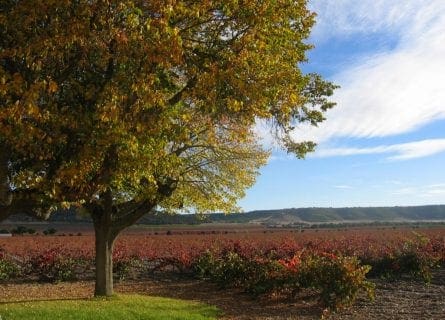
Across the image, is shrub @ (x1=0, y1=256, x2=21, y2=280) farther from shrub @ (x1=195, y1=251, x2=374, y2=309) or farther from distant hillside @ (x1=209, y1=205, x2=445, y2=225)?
distant hillside @ (x1=209, y1=205, x2=445, y2=225)

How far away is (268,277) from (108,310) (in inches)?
221

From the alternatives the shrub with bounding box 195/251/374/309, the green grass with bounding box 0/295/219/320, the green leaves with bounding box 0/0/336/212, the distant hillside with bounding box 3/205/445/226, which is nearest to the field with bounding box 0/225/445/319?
the shrub with bounding box 195/251/374/309

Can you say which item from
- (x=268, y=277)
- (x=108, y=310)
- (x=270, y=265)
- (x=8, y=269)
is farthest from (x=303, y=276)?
(x=8, y=269)

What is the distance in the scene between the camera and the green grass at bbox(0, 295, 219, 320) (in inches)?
522

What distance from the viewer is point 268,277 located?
17688 mm

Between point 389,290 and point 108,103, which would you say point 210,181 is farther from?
point 108,103

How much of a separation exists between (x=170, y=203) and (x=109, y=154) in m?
8.32

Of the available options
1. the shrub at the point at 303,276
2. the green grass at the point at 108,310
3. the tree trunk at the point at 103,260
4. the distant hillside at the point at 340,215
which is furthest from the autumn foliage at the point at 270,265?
the distant hillside at the point at 340,215

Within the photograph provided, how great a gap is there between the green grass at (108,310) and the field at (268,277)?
4.26 feet

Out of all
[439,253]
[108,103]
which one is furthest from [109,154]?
[439,253]

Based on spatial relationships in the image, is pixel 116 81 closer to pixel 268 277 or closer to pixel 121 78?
pixel 121 78

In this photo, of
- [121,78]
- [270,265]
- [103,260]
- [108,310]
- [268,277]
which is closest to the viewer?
[121,78]

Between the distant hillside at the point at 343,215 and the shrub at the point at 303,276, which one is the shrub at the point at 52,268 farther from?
the distant hillside at the point at 343,215

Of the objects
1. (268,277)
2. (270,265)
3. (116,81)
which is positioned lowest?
(268,277)
